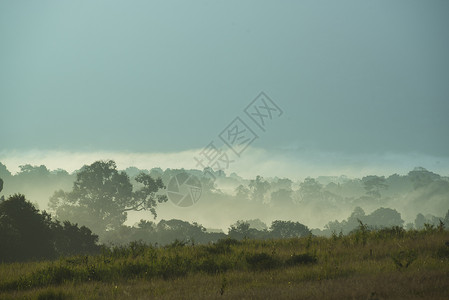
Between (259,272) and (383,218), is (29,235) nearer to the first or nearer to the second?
(259,272)

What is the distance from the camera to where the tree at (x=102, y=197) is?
2896 inches

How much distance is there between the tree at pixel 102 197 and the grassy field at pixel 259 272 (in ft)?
193

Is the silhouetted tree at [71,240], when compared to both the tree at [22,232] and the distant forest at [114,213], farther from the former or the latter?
the tree at [22,232]

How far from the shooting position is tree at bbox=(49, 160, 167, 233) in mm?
73562

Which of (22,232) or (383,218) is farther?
(383,218)

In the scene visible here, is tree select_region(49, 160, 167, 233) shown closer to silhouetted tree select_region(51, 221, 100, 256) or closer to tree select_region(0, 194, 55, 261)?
silhouetted tree select_region(51, 221, 100, 256)

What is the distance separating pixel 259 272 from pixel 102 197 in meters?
64.5

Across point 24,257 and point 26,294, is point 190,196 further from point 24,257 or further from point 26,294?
point 26,294

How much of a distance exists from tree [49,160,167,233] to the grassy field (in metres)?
58.8

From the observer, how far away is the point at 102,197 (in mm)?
73562

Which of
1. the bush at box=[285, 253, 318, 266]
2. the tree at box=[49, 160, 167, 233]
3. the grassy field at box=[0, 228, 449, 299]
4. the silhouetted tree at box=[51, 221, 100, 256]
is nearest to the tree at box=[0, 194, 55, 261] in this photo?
the silhouetted tree at box=[51, 221, 100, 256]

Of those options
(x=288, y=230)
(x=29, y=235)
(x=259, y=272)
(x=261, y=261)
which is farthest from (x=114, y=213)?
(x=259, y=272)

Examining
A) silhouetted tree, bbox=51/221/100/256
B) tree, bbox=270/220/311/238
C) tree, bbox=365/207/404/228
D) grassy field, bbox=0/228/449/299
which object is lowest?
grassy field, bbox=0/228/449/299

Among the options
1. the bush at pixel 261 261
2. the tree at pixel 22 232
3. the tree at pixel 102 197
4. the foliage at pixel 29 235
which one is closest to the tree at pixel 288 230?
the tree at pixel 102 197
